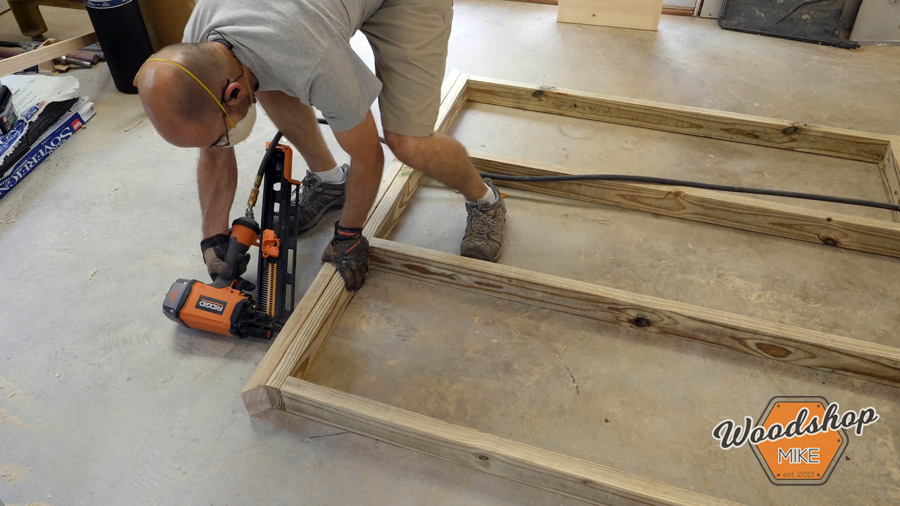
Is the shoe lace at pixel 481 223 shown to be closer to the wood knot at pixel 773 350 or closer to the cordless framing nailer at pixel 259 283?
the cordless framing nailer at pixel 259 283

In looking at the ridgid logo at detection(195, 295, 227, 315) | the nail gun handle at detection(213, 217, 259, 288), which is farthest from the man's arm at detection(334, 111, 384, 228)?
the ridgid logo at detection(195, 295, 227, 315)

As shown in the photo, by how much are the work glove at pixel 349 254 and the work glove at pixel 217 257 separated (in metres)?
0.29

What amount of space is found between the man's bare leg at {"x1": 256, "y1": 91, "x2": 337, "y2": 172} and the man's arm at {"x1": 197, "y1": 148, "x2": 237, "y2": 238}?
201 mm

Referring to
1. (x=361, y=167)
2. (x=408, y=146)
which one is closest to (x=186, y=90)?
(x=361, y=167)

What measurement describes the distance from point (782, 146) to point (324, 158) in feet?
6.65

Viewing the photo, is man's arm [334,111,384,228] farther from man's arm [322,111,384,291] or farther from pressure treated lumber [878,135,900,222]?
pressure treated lumber [878,135,900,222]

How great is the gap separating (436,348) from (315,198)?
0.84 metres

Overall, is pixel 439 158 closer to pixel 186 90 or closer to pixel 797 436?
pixel 186 90

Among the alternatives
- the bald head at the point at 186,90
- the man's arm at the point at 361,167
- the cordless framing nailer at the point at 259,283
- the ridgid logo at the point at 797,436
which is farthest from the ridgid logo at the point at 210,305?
the ridgid logo at the point at 797,436

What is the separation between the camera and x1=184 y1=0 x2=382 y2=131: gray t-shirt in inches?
51.4

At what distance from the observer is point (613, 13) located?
143 inches

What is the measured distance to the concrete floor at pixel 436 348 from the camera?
59.0 inches

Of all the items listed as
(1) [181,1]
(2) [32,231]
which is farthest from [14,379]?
(1) [181,1]

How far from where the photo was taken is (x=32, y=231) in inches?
88.8
